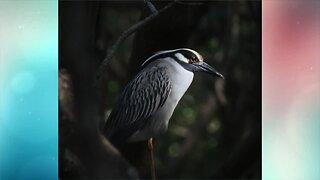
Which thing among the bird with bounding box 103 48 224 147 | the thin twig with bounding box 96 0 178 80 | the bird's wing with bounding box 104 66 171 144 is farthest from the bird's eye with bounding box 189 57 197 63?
the thin twig with bounding box 96 0 178 80

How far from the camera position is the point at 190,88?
3.43 meters

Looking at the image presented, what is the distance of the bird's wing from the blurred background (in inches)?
2.0

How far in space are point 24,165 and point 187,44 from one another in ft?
3.94

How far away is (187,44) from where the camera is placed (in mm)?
3420

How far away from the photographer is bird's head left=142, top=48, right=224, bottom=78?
3.42 metres

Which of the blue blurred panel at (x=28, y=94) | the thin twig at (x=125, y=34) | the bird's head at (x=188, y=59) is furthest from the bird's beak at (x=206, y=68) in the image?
the blue blurred panel at (x=28, y=94)

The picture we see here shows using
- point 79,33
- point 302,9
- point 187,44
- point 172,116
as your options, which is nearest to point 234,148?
point 172,116

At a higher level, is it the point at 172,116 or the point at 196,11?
the point at 196,11

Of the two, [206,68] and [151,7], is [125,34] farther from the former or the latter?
[206,68]

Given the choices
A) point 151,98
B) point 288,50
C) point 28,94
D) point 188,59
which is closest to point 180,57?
point 188,59

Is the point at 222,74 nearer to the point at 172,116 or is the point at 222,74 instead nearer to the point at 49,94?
the point at 172,116

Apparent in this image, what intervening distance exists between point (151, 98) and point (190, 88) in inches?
9.6

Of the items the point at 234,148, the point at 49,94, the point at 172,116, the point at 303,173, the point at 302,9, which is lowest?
the point at 303,173

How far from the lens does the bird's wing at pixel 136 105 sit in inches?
134
